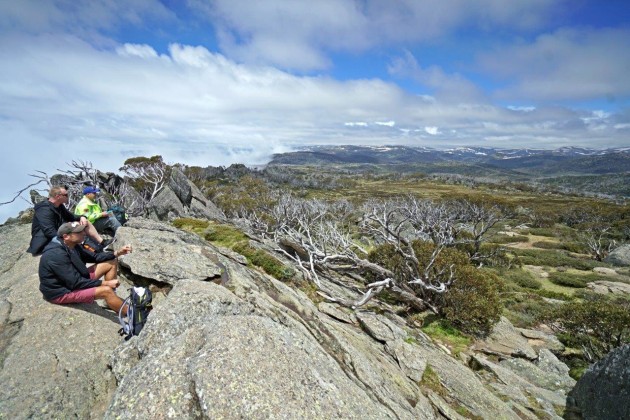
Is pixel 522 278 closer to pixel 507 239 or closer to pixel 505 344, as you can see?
pixel 505 344

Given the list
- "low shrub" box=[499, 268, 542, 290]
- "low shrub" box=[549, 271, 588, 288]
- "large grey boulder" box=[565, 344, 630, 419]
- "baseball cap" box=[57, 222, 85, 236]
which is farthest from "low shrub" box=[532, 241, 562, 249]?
"baseball cap" box=[57, 222, 85, 236]

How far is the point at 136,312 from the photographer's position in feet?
20.6

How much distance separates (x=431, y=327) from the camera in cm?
1446

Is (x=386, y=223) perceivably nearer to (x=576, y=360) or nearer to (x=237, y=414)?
(x=576, y=360)

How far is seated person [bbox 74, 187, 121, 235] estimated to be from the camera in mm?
10680

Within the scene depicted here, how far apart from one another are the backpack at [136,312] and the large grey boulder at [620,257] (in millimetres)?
43752

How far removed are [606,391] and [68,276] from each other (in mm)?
13876

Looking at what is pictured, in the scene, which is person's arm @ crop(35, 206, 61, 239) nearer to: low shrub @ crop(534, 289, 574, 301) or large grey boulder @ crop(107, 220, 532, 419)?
large grey boulder @ crop(107, 220, 532, 419)

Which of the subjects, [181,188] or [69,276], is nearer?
[69,276]

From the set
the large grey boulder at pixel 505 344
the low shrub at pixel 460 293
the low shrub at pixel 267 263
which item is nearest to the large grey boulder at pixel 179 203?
the low shrub at pixel 267 263

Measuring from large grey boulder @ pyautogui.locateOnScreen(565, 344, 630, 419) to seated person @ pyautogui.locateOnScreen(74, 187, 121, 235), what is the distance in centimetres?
1621

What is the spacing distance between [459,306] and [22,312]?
15199 millimetres

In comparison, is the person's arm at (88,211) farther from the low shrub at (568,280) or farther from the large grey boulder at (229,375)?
the low shrub at (568,280)

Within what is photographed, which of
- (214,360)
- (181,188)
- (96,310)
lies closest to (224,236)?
(96,310)
